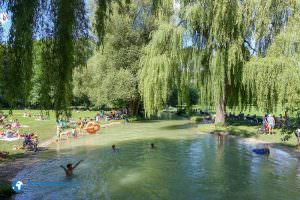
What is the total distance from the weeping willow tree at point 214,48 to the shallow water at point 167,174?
21.3 feet

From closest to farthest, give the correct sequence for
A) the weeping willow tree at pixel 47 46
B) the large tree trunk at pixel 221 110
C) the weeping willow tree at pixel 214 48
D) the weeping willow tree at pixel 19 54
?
the weeping willow tree at pixel 19 54
the weeping willow tree at pixel 47 46
the weeping willow tree at pixel 214 48
the large tree trunk at pixel 221 110

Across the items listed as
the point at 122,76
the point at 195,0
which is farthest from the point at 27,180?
the point at 122,76

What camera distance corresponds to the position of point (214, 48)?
28203 mm

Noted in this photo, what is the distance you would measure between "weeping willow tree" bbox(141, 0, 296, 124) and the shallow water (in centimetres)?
651

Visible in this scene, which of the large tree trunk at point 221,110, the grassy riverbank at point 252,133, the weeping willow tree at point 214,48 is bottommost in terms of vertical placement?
the grassy riverbank at point 252,133

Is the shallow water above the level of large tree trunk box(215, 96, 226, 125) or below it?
below

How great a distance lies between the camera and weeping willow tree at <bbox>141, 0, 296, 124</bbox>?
2589 cm

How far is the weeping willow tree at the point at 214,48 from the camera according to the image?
2589cm

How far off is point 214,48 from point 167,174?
15.1 m

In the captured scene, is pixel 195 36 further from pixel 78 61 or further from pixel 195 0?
pixel 78 61

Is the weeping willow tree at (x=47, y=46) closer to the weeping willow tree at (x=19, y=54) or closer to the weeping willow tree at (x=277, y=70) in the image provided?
the weeping willow tree at (x=19, y=54)

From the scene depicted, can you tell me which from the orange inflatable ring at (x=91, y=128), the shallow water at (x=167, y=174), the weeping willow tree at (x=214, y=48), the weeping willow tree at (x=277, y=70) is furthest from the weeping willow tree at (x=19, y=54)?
the orange inflatable ring at (x=91, y=128)

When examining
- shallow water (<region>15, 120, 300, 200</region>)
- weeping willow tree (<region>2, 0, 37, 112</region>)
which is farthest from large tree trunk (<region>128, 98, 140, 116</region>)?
weeping willow tree (<region>2, 0, 37, 112</region>)

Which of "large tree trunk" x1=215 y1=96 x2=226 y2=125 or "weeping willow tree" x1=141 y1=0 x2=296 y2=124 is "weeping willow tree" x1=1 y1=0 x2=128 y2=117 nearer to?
"weeping willow tree" x1=141 y1=0 x2=296 y2=124
